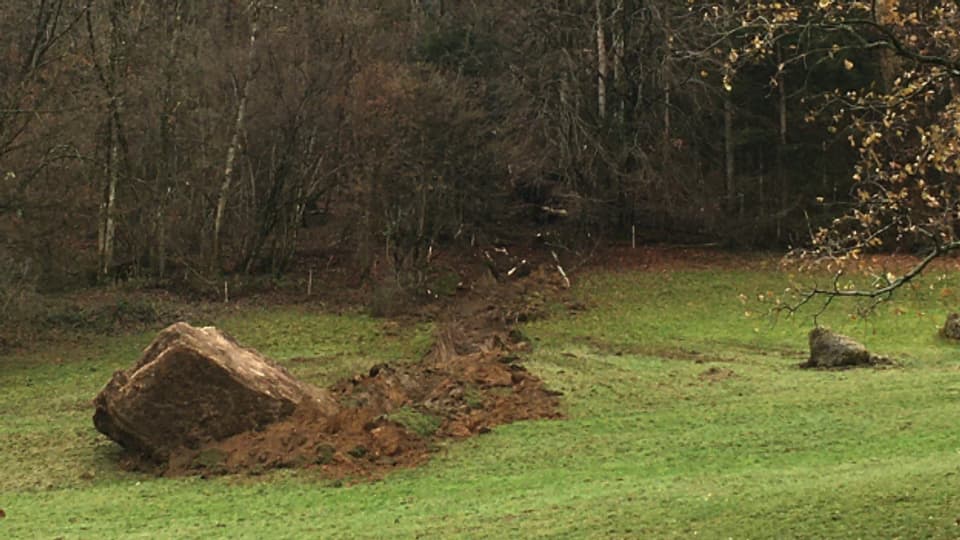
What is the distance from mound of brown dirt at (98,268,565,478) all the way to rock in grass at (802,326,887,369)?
5.22 metres

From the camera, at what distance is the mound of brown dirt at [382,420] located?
467 inches

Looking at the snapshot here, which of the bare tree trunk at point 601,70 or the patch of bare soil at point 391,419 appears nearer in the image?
the patch of bare soil at point 391,419

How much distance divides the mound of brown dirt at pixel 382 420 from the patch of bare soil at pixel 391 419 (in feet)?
0.04

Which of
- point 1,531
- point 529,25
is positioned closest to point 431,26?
point 529,25

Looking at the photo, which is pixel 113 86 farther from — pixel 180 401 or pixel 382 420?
pixel 382 420

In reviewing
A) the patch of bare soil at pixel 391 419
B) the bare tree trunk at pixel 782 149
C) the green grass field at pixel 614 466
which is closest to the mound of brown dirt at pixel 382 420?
the patch of bare soil at pixel 391 419

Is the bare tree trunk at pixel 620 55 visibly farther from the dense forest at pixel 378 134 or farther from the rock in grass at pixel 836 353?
the rock in grass at pixel 836 353

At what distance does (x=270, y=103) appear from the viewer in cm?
2984

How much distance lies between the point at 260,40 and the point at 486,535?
79.0 ft

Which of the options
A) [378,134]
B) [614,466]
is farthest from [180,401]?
[378,134]

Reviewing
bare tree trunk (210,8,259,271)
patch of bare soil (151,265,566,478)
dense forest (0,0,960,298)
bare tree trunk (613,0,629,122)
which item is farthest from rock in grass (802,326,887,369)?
bare tree trunk (613,0,629,122)

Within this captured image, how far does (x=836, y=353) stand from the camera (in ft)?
57.7

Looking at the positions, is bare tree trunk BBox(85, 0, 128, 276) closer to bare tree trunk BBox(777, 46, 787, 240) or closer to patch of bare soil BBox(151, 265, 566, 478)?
patch of bare soil BBox(151, 265, 566, 478)

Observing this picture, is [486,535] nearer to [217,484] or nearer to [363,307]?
[217,484]
